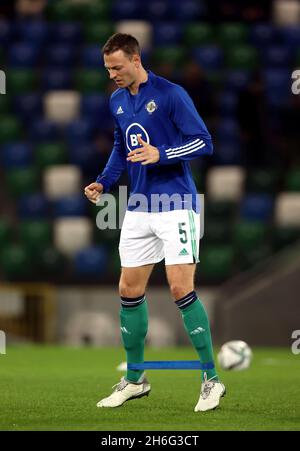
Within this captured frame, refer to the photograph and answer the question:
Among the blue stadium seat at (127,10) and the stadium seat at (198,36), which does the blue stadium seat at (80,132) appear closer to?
the stadium seat at (198,36)

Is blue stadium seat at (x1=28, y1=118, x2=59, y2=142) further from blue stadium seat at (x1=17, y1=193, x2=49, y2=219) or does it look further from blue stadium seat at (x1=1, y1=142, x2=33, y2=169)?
blue stadium seat at (x1=17, y1=193, x2=49, y2=219)

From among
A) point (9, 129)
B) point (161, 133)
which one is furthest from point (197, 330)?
point (9, 129)

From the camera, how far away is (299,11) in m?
15.4

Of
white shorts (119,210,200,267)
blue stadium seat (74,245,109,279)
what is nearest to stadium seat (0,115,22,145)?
blue stadium seat (74,245,109,279)

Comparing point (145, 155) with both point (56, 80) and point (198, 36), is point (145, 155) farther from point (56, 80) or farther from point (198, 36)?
point (198, 36)

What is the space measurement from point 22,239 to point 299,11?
5.28m

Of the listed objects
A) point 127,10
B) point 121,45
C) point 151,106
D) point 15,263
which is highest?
point 121,45

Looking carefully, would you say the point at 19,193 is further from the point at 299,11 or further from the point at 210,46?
the point at 299,11

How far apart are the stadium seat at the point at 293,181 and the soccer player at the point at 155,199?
700cm

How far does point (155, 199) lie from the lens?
5684mm

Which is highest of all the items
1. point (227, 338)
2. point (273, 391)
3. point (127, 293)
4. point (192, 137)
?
point (192, 137)

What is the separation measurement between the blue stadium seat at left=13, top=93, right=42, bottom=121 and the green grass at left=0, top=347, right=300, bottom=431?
16.4 ft

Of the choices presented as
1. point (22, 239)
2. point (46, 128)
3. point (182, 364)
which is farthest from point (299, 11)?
point (182, 364)

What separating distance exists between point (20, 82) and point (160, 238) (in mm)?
9105
